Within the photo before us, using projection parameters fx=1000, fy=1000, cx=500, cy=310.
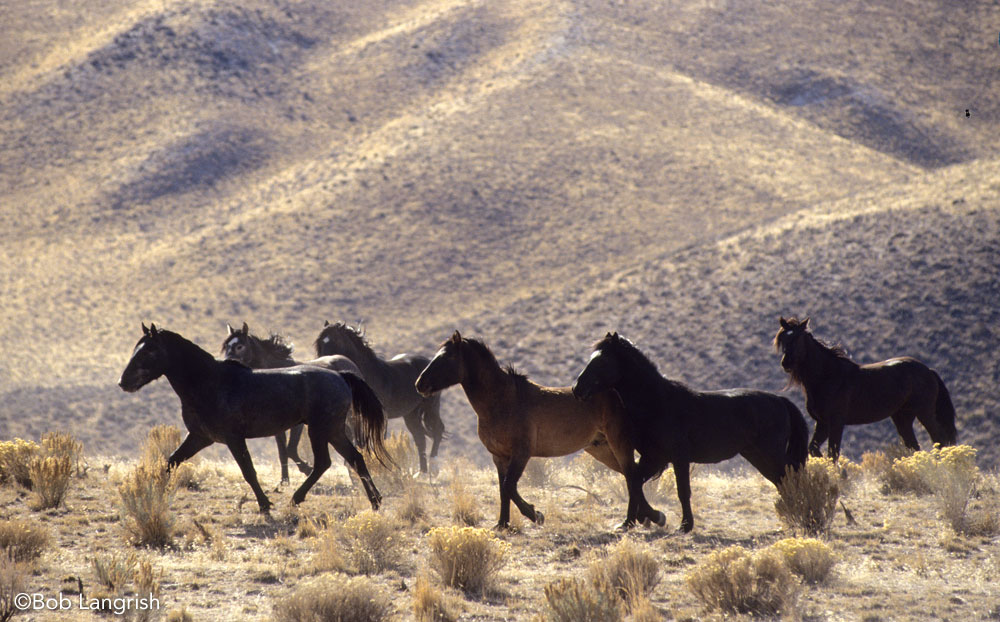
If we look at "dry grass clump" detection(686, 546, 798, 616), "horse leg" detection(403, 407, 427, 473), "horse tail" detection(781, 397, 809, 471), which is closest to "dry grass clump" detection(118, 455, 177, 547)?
"dry grass clump" detection(686, 546, 798, 616)

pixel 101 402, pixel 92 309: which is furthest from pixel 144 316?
pixel 101 402

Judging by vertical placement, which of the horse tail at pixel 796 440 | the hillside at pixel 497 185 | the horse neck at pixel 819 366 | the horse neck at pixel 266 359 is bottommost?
the horse tail at pixel 796 440

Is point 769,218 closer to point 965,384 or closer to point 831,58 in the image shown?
point 965,384

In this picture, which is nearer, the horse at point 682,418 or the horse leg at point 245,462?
the horse at point 682,418

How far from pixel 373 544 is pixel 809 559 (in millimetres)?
3830

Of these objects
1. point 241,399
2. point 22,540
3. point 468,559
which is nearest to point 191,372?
point 241,399

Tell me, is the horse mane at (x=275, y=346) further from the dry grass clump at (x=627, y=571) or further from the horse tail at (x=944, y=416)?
the horse tail at (x=944, y=416)

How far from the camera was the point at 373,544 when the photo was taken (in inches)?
358

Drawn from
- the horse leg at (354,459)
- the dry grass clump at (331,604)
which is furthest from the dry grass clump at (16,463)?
the dry grass clump at (331,604)

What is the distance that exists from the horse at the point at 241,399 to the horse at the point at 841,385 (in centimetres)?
581

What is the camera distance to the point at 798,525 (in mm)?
10164

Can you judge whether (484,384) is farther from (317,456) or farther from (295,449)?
(295,449)

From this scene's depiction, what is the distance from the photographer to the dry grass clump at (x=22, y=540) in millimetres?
8617

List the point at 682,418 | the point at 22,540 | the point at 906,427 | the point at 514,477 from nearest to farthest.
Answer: the point at 22,540 < the point at 682,418 < the point at 514,477 < the point at 906,427
